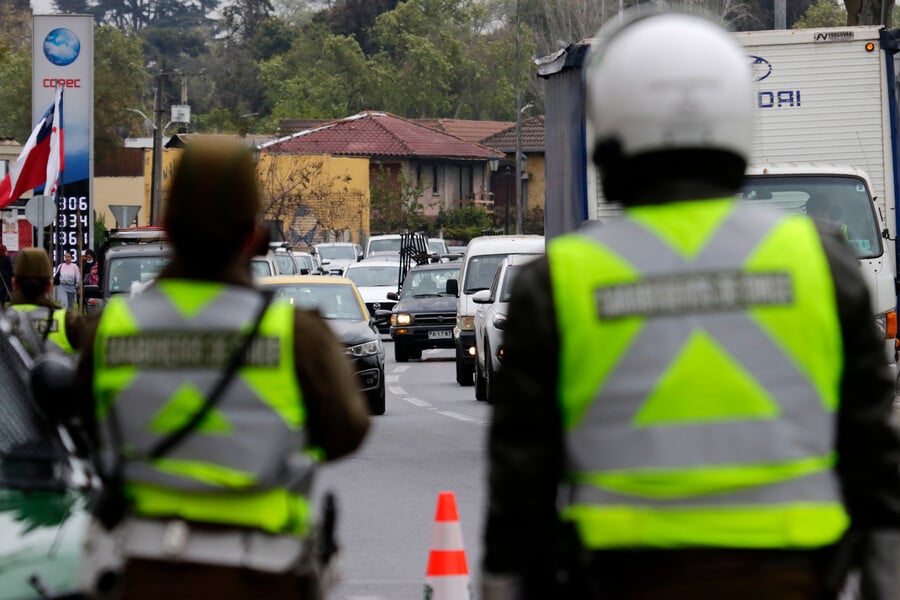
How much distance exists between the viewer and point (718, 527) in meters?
3.00

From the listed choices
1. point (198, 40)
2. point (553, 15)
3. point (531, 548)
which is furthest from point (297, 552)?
point (198, 40)

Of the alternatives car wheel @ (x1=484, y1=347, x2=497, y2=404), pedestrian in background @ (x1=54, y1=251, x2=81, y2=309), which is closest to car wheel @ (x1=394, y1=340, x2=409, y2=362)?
pedestrian in background @ (x1=54, y1=251, x2=81, y2=309)

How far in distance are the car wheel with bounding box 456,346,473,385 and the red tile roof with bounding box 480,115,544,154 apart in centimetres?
6896

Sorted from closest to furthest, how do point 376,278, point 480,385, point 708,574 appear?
1. point 708,574
2. point 480,385
3. point 376,278

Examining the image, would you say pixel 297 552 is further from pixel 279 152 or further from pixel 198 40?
pixel 198 40

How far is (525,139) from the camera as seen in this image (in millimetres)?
94750

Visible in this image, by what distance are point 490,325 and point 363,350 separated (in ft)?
5.69

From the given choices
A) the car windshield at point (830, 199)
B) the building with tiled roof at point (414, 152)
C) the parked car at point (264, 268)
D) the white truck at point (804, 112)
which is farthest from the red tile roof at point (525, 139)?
the car windshield at point (830, 199)

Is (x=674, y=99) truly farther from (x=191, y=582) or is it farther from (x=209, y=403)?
Result: (x=191, y=582)

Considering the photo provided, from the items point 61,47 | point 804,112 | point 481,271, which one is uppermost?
point 61,47

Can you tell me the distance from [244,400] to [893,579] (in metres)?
1.29

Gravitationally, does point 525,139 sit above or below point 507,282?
above

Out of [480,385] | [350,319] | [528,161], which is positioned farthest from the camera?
[528,161]

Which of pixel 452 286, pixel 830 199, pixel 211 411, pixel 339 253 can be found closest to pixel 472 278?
pixel 452 286
